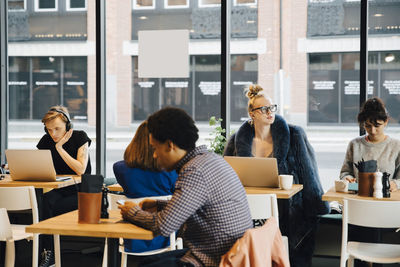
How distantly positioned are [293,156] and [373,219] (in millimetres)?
1158

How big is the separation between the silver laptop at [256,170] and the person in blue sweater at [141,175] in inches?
27.7

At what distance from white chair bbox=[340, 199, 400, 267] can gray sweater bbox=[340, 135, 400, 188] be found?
802 mm

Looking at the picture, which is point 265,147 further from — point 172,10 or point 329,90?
point 172,10

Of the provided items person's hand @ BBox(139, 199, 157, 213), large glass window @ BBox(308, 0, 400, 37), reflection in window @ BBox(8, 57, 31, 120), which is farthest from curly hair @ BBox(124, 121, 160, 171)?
reflection in window @ BBox(8, 57, 31, 120)

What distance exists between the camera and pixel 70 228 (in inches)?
103

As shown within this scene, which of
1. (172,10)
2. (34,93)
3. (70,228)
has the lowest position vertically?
(70,228)

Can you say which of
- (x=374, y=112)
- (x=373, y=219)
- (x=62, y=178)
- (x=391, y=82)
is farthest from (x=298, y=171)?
(x=62, y=178)

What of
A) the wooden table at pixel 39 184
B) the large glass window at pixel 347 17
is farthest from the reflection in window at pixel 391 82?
the wooden table at pixel 39 184

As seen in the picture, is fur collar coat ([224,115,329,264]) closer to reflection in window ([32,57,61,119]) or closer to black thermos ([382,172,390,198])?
black thermos ([382,172,390,198])

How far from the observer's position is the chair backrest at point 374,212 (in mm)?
3230

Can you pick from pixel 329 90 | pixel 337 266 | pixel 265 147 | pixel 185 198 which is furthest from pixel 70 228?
pixel 329 90

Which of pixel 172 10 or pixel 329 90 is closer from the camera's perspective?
pixel 329 90

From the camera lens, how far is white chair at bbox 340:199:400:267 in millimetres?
3236

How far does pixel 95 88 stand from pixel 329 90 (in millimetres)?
2400
